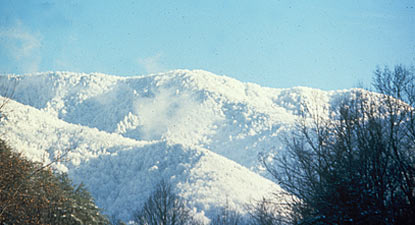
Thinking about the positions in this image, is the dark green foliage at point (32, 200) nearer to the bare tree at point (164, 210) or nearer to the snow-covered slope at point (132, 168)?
the bare tree at point (164, 210)

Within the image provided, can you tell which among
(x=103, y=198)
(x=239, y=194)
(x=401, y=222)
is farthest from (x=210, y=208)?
(x=401, y=222)

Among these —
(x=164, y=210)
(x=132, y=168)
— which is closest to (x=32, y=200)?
(x=164, y=210)

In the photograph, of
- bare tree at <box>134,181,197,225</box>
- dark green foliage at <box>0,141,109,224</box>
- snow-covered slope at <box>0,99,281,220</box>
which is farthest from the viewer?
snow-covered slope at <box>0,99,281,220</box>

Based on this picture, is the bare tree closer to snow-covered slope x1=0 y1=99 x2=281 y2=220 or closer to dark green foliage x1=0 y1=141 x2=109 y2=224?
dark green foliage x1=0 y1=141 x2=109 y2=224

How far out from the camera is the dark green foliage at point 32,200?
13109mm

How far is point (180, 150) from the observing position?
147625 millimetres

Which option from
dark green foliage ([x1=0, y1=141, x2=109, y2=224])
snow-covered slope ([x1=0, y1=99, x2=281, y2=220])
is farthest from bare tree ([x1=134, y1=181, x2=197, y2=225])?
snow-covered slope ([x1=0, y1=99, x2=281, y2=220])

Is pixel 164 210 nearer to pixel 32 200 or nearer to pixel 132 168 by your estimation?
pixel 32 200

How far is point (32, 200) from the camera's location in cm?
1371

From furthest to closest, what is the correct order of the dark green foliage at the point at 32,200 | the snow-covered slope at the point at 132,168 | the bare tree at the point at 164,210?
the snow-covered slope at the point at 132,168 → the bare tree at the point at 164,210 → the dark green foliage at the point at 32,200

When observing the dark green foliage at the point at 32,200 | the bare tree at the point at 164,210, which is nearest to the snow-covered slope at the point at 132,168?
the bare tree at the point at 164,210

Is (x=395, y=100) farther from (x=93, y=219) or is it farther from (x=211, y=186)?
(x=211, y=186)

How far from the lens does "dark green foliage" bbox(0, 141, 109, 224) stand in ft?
43.0

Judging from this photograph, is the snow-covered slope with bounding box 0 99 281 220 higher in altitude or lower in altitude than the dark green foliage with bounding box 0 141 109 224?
higher
